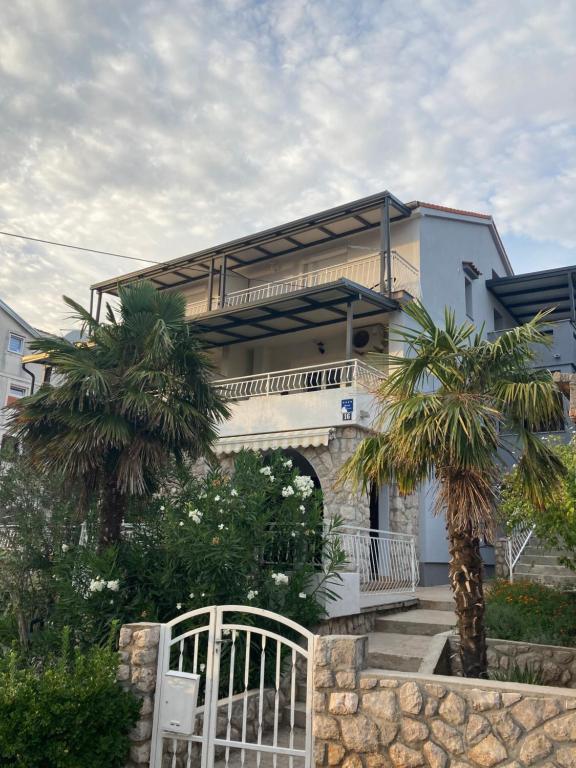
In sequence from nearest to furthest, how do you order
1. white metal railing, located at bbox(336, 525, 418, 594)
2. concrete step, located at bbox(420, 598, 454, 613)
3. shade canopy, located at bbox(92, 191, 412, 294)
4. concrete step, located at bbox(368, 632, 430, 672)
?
concrete step, located at bbox(368, 632, 430, 672) < white metal railing, located at bbox(336, 525, 418, 594) < concrete step, located at bbox(420, 598, 454, 613) < shade canopy, located at bbox(92, 191, 412, 294)

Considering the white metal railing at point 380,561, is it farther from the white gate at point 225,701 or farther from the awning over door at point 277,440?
the white gate at point 225,701

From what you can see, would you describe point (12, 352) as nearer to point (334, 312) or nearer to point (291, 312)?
point (291, 312)

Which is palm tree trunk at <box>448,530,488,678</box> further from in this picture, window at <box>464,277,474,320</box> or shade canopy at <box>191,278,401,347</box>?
window at <box>464,277,474,320</box>

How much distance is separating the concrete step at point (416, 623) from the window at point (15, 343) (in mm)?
34491

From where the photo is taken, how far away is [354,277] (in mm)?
20062

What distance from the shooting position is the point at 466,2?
8297 mm

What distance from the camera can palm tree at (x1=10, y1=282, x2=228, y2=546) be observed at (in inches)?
370

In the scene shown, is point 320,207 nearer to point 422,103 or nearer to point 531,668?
point 422,103

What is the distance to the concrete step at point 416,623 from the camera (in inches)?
426

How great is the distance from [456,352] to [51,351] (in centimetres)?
663

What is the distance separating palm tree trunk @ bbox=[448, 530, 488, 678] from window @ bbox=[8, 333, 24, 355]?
37.5 m

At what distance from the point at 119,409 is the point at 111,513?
1627 millimetres

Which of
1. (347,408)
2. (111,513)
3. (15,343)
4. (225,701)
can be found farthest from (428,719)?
(15,343)

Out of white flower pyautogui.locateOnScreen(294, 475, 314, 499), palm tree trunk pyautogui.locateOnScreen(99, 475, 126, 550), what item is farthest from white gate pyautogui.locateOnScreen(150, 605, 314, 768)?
palm tree trunk pyautogui.locateOnScreen(99, 475, 126, 550)
